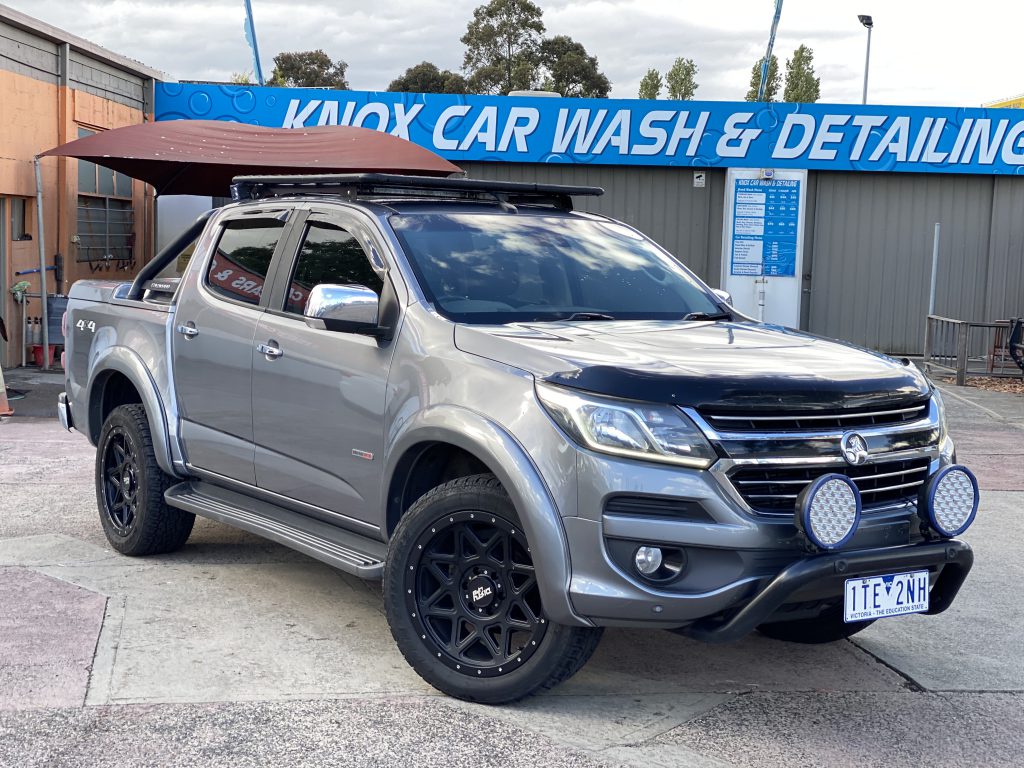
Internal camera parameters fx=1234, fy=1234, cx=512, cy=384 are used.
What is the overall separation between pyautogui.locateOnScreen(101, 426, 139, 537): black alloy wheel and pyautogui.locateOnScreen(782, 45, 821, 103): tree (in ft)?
223

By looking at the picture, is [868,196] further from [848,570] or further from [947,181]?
[848,570]

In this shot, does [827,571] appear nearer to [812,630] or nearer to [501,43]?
[812,630]

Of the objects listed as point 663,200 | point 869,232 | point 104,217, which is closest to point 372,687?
point 104,217

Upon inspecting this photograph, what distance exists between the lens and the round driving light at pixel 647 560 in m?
3.88

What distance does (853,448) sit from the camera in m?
4.07

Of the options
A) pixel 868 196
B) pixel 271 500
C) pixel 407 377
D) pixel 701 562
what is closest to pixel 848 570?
pixel 701 562

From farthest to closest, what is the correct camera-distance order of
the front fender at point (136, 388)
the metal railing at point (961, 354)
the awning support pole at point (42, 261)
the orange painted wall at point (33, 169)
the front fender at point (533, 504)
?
1. the metal railing at point (961, 354)
2. the awning support pole at point (42, 261)
3. the orange painted wall at point (33, 169)
4. the front fender at point (136, 388)
5. the front fender at point (533, 504)

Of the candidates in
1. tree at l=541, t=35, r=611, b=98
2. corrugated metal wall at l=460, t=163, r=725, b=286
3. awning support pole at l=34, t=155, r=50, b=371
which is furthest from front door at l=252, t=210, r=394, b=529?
tree at l=541, t=35, r=611, b=98

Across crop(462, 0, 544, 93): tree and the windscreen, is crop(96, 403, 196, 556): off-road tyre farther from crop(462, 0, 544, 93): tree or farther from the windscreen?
crop(462, 0, 544, 93): tree

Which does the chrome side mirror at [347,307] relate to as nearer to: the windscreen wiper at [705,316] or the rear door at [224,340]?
the rear door at [224,340]

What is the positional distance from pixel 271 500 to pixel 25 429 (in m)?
5.96

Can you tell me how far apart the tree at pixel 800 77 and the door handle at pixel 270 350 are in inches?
2706

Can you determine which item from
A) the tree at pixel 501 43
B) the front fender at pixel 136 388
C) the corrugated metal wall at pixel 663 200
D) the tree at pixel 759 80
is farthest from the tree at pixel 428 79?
the front fender at pixel 136 388

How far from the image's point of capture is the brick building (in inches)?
572
